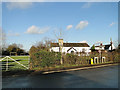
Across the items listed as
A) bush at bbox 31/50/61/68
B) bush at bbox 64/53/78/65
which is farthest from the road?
bush at bbox 64/53/78/65

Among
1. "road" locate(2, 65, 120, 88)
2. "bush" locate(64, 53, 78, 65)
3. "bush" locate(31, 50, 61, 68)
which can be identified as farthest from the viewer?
"bush" locate(64, 53, 78, 65)

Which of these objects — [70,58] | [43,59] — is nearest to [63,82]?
[43,59]

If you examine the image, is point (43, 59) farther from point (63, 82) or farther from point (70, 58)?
point (63, 82)

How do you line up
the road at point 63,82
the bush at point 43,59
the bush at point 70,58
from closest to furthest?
the road at point 63,82 → the bush at point 43,59 → the bush at point 70,58

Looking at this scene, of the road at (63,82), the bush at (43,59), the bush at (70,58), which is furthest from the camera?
the bush at (70,58)

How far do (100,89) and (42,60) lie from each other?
9.24 meters

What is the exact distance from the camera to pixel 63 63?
1656 centimetres

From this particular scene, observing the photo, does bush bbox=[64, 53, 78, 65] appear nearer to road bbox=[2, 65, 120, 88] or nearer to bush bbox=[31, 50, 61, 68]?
bush bbox=[31, 50, 61, 68]

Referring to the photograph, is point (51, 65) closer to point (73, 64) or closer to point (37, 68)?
point (37, 68)

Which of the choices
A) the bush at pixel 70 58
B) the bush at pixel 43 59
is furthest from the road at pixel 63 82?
the bush at pixel 70 58

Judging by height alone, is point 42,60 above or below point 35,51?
below

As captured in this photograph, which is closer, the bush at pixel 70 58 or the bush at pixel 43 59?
the bush at pixel 43 59

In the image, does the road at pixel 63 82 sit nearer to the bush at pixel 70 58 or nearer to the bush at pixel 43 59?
the bush at pixel 43 59

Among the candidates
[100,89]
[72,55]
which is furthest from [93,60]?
[100,89]
